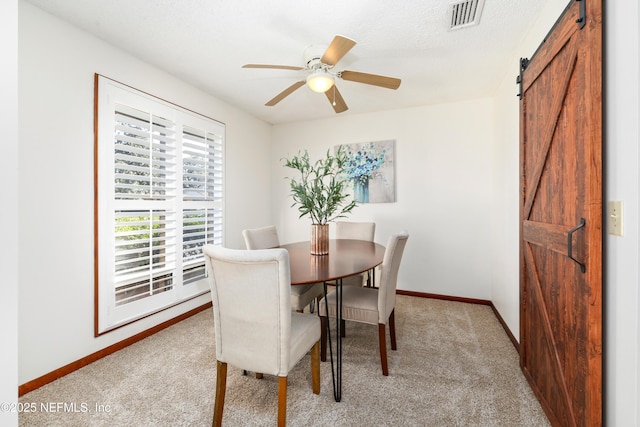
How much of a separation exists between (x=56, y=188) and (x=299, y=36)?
2.08 metres

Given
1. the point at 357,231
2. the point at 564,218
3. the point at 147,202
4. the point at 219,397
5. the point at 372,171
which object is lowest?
the point at 219,397

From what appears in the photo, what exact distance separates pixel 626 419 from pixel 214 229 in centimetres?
336

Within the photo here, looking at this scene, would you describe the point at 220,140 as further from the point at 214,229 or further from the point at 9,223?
the point at 9,223

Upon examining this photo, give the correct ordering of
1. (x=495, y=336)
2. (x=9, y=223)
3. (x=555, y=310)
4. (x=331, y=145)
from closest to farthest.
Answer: (x=9, y=223) < (x=555, y=310) < (x=495, y=336) < (x=331, y=145)

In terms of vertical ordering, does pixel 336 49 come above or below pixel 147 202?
above

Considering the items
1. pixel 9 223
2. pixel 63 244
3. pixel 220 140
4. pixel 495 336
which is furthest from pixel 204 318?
pixel 495 336

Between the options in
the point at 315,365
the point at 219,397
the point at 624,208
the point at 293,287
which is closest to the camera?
the point at 624,208

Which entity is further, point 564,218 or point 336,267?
point 336,267

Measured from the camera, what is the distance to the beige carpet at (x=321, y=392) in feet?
5.03

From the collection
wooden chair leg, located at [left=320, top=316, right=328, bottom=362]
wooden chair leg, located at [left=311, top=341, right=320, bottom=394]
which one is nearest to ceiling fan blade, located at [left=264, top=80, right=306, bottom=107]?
wooden chair leg, located at [left=320, top=316, right=328, bottom=362]

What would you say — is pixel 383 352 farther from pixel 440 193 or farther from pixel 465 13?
pixel 465 13

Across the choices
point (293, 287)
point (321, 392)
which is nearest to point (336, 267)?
point (293, 287)

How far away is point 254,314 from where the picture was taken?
1336 mm

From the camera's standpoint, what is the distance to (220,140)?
3334mm
